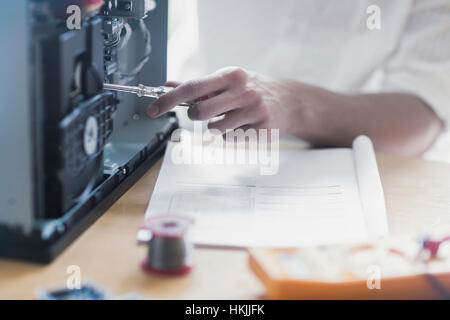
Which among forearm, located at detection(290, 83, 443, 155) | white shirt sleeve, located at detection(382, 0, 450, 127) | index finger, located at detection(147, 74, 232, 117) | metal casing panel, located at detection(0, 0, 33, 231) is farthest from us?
white shirt sleeve, located at detection(382, 0, 450, 127)

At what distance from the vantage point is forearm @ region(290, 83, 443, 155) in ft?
3.72

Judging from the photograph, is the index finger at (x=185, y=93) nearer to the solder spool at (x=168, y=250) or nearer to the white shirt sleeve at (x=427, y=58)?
the solder spool at (x=168, y=250)

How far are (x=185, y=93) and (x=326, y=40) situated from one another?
0.57 meters

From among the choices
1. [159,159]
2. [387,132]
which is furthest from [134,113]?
[387,132]

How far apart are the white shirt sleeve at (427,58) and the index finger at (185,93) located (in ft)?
1.73

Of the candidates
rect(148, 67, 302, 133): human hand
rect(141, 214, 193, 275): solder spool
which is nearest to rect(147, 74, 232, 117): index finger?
rect(148, 67, 302, 133): human hand

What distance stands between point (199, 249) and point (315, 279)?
0.16 m

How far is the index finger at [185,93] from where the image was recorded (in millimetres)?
868

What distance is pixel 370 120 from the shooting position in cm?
118

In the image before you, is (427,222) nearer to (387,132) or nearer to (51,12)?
(387,132)

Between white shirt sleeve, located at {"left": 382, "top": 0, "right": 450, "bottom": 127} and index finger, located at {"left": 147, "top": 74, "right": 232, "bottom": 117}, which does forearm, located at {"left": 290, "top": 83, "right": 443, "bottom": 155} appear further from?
index finger, located at {"left": 147, "top": 74, "right": 232, "bottom": 117}

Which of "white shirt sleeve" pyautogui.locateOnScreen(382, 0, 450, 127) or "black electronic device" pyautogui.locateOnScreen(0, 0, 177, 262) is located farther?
"white shirt sleeve" pyautogui.locateOnScreen(382, 0, 450, 127)

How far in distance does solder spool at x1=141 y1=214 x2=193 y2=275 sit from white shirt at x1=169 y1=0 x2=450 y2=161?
73cm

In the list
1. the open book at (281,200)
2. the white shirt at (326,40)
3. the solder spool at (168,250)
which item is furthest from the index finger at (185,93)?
the white shirt at (326,40)
